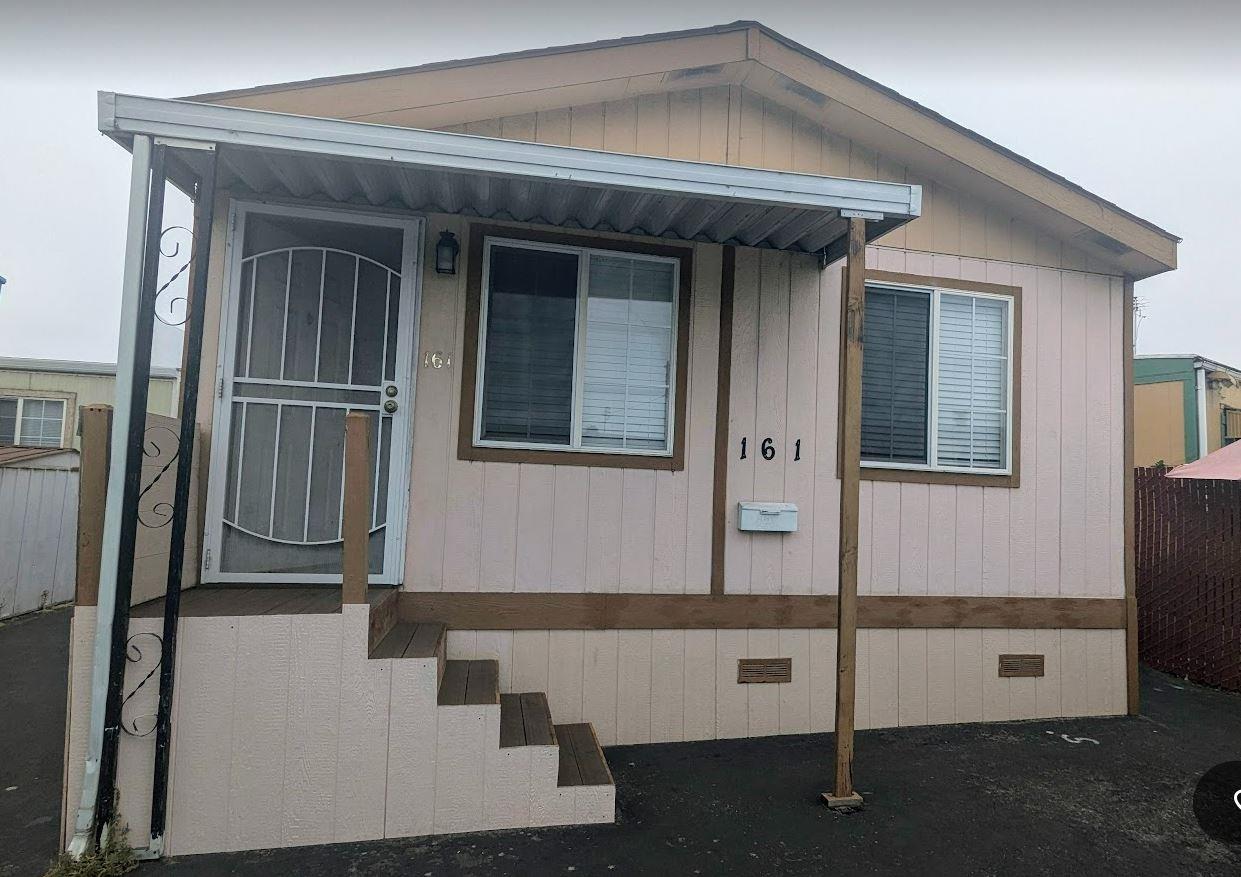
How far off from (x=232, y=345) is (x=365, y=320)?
25.2 inches

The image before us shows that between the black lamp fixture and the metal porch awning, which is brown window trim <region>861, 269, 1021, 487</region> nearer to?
the metal porch awning

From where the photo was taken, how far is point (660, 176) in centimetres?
286

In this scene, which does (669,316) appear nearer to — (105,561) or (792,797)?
(792,797)

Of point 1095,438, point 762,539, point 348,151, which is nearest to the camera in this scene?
point 348,151

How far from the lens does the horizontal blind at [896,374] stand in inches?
162

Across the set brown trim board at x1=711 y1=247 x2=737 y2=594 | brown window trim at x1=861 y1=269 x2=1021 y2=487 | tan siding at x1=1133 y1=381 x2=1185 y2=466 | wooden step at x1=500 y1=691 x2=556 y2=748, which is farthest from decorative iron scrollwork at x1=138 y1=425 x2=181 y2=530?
tan siding at x1=1133 y1=381 x2=1185 y2=466

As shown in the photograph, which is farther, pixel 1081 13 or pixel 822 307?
pixel 1081 13

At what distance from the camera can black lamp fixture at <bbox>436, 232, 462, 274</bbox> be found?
3.53 meters

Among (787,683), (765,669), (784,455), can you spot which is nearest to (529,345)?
(784,455)

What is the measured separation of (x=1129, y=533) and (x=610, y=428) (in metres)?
3.44

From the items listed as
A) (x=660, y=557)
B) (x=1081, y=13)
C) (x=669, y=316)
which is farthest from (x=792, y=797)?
(x=1081, y=13)

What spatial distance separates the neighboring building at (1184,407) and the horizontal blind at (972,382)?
728 cm

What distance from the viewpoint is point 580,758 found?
3.04 metres

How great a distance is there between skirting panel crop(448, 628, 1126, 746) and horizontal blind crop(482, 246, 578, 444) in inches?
43.4
